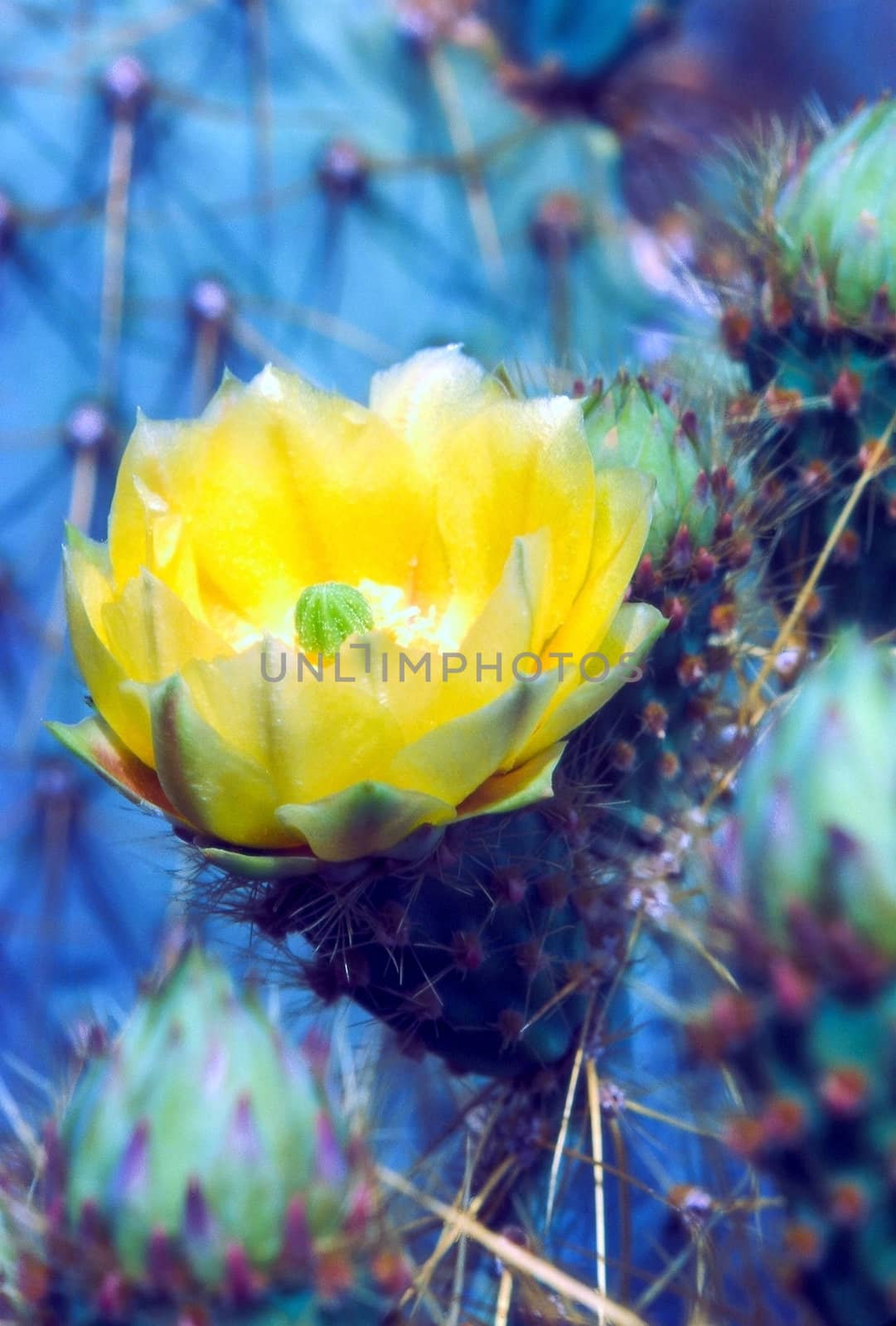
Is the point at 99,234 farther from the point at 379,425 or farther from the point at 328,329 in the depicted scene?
the point at 379,425

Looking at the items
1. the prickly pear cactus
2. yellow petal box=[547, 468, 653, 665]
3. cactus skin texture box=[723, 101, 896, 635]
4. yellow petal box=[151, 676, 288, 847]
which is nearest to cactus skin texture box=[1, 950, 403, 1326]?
yellow petal box=[151, 676, 288, 847]

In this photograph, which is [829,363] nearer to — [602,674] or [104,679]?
[602,674]

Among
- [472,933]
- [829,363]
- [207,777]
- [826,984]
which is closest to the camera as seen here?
[826,984]

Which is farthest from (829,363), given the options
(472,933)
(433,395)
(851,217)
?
(472,933)

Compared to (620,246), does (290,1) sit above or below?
above

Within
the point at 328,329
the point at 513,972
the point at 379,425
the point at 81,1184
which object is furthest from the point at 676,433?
the point at 328,329

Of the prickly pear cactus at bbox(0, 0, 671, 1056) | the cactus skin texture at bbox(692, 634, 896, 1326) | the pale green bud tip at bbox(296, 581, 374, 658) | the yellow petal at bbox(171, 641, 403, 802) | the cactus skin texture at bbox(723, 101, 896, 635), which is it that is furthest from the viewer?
the prickly pear cactus at bbox(0, 0, 671, 1056)

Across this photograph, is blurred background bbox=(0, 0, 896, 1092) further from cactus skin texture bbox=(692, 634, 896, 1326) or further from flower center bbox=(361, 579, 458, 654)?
cactus skin texture bbox=(692, 634, 896, 1326)
